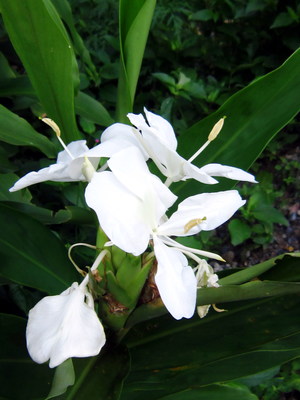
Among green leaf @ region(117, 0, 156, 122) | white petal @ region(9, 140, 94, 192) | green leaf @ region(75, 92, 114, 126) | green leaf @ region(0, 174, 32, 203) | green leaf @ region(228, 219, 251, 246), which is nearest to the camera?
white petal @ region(9, 140, 94, 192)

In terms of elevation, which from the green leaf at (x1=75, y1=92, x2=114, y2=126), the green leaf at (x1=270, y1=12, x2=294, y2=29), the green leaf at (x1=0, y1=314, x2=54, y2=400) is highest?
the green leaf at (x1=75, y1=92, x2=114, y2=126)

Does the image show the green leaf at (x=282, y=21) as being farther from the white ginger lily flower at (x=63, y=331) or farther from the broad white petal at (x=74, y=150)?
the white ginger lily flower at (x=63, y=331)

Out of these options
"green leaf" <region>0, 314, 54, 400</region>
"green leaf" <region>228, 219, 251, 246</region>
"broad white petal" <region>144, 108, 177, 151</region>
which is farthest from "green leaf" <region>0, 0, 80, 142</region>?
"green leaf" <region>228, 219, 251, 246</region>

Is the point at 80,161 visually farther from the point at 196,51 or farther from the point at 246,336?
the point at 196,51

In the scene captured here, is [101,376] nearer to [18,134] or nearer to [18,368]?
[18,368]

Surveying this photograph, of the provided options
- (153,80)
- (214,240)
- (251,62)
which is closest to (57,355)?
(214,240)

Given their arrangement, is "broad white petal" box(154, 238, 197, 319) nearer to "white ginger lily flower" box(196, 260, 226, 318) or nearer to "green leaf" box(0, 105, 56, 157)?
"white ginger lily flower" box(196, 260, 226, 318)
